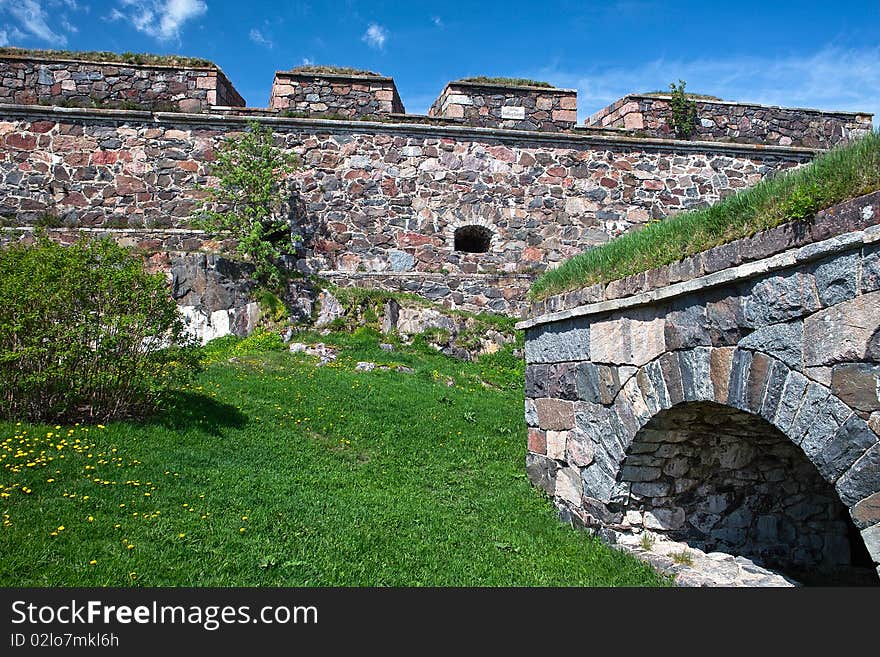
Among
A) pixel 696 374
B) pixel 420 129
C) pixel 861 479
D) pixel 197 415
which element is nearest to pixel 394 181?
pixel 420 129

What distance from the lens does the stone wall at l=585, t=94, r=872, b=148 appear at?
569 inches

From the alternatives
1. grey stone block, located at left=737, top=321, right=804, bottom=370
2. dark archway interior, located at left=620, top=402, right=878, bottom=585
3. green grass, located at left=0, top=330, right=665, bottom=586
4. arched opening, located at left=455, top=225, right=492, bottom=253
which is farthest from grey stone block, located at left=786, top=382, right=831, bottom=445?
arched opening, located at left=455, top=225, right=492, bottom=253

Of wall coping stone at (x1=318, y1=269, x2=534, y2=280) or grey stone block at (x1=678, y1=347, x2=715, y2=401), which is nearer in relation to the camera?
grey stone block at (x1=678, y1=347, x2=715, y2=401)

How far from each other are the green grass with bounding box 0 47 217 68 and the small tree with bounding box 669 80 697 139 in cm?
969

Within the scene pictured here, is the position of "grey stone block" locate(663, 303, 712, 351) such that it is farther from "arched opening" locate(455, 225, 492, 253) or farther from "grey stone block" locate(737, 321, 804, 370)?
"arched opening" locate(455, 225, 492, 253)

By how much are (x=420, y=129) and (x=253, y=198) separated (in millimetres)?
3624

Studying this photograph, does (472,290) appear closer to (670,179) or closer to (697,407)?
(670,179)

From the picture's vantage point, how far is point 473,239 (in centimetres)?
1427

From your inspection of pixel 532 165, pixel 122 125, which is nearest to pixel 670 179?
pixel 532 165

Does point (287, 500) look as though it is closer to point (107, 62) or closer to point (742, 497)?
point (742, 497)

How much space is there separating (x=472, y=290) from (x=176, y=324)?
23.4 feet

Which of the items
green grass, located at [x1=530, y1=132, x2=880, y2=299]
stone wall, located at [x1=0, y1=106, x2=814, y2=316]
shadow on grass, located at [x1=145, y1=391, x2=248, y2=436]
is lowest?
shadow on grass, located at [x1=145, y1=391, x2=248, y2=436]

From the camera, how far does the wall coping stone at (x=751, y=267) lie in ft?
10.0

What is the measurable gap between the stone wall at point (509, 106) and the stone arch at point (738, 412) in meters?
9.72
